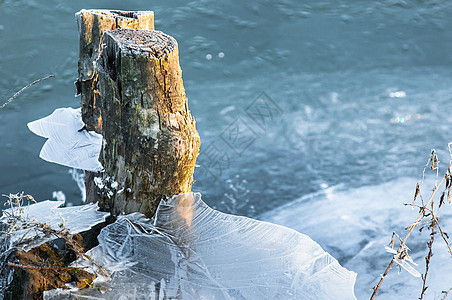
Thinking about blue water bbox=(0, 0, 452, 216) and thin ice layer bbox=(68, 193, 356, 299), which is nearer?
thin ice layer bbox=(68, 193, 356, 299)

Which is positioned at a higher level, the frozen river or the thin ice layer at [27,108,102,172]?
the thin ice layer at [27,108,102,172]

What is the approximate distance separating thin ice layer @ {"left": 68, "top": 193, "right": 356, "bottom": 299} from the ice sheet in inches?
51.3

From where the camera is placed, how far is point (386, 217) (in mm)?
4094

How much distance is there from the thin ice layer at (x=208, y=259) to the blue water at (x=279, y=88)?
2.44m

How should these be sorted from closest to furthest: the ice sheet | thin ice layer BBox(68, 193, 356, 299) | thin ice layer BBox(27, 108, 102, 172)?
thin ice layer BBox(68, 193, 356, 299) → thin ice layer BBox(27, 108, 102, 172) → the ice sheet

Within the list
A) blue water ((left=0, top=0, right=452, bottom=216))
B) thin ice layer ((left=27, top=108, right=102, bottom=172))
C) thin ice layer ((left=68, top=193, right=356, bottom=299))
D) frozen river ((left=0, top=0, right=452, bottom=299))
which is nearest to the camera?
thin ice layer ((left=68, top=193, right=356, bottom=299))

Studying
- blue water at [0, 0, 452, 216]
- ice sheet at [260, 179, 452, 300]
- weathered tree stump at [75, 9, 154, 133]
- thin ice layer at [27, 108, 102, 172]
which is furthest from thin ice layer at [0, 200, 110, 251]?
blue water at [0, 0, 452, 216]

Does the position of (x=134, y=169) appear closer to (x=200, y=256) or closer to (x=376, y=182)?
(x=200, y=256)

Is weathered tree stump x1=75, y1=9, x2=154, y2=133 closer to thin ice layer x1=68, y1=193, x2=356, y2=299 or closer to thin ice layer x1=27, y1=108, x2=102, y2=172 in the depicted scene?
thin ice layer x1=27, y1=108, x2=102, y2=172

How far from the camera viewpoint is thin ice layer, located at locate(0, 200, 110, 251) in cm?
181

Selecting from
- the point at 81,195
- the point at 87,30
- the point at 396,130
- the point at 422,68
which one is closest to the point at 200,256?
the point at 87,30

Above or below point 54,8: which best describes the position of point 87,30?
above

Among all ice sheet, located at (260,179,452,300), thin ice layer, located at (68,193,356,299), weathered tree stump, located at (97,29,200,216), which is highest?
weathered tree stump, located at (97,29,200,216)

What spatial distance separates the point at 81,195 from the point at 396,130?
3552 mm
